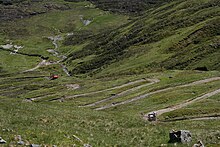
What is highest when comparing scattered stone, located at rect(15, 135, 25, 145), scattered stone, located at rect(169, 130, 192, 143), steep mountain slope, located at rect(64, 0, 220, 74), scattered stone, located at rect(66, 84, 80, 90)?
scattered stone, located at rect(15, 135, 25, 145)

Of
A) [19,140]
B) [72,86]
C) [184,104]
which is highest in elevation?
[19,140]

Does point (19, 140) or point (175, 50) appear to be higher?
point (19, 140)

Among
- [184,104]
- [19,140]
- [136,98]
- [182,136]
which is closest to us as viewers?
[19,140]

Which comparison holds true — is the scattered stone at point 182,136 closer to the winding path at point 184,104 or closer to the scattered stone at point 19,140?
the scattered stone at point 19,140

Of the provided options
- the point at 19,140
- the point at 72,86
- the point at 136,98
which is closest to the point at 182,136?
the point at 19,140

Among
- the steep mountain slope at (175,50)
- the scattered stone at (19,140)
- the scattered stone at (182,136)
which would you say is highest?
the scattered stone at (19,140)

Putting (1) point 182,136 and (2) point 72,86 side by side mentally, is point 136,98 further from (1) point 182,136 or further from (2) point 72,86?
(1) point 182,136

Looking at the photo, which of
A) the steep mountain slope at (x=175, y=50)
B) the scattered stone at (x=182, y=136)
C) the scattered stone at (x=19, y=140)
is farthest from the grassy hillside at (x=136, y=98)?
the scattered stone at (x=182, y=136)

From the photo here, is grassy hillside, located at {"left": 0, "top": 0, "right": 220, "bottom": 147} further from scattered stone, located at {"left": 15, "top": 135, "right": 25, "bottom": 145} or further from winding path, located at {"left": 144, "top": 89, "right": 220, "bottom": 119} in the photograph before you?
scattered stone, located at {"left": 15, "top": 135, "right": 25, "bottom": 145}

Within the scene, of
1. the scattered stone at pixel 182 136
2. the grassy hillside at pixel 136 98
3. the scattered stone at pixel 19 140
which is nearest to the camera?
the scattered stone at pixel 19 140

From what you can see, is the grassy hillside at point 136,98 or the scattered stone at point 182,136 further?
the grassy hillside at point 136,98

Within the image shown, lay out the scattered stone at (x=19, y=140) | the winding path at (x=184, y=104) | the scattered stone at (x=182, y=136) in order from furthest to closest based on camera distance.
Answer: the winding path at (x=184, y=104), the scattered stone at (x=182, y=136), the scattered stone at (x=19, y=140)

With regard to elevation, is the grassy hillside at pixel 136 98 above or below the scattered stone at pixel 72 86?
above

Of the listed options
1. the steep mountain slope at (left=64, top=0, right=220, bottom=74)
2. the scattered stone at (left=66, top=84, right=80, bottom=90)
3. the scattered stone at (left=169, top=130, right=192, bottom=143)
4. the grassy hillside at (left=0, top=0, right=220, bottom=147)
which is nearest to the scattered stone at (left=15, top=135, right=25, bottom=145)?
the grassy hillside at (left=0, top=0, right=220, bottom=147)
